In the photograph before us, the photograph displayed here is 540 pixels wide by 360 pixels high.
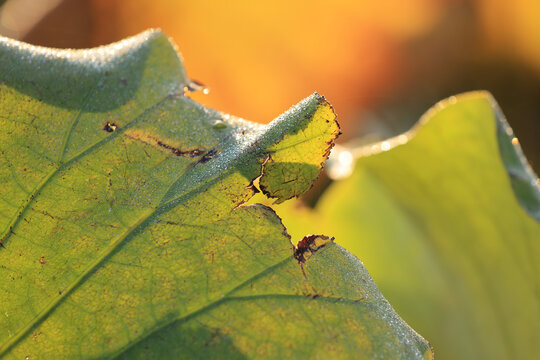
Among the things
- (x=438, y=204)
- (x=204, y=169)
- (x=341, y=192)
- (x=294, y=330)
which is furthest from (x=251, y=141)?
(x=341, y=192)

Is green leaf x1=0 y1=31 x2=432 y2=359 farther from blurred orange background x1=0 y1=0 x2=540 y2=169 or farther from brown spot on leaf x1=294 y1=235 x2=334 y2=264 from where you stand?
blurred orange background x1=0 y1=0 x2=540 y2=169

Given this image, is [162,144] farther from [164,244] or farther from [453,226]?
[453,226]

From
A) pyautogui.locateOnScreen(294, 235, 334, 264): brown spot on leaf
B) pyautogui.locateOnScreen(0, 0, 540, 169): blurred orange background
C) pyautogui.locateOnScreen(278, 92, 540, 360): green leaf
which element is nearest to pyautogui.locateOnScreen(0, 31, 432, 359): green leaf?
pyautogui.locateOnScreen(294, 235, 334, 264): brown spot on leaf

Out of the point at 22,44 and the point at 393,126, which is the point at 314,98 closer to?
the point at 22,44

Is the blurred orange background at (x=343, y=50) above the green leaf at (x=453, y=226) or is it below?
above

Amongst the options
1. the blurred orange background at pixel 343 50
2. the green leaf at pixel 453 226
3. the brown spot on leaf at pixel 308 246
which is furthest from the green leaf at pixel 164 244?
the blurred orange background at pixel 343 50

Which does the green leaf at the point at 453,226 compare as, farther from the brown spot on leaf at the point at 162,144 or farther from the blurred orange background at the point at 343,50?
the blurred orange background at the point at 343,50

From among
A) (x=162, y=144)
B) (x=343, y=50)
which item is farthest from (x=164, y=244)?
(x=343, y=50)
